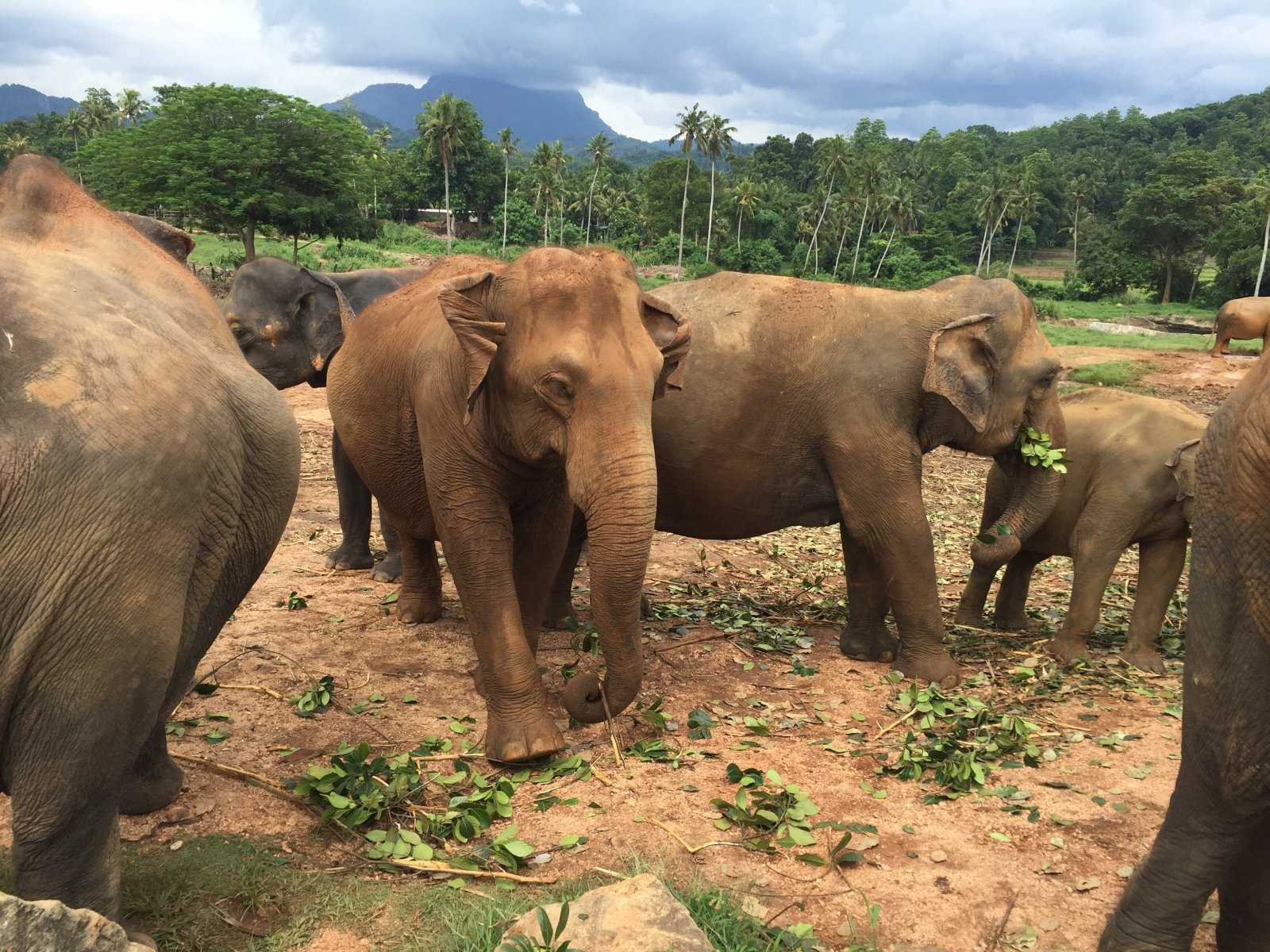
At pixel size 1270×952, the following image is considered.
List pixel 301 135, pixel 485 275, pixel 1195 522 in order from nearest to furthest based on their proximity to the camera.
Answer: pixel 1195 522 < pixel 485 275 < pixel 301 135

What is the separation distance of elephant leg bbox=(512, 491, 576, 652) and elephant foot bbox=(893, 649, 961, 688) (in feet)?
7.67

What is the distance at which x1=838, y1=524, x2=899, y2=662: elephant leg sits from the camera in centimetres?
666

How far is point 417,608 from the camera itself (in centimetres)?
680

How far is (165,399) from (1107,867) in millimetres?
3699

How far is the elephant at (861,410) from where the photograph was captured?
20.1 ft

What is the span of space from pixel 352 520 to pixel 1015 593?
4.94 m

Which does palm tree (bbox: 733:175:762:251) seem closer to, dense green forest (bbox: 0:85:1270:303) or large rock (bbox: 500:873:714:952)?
dense green forest (bbox: 0:85:1270:303)

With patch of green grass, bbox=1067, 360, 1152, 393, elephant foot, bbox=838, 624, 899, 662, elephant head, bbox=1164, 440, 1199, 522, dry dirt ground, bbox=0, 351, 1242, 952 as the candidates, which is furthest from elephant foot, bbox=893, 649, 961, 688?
patch of green grass, bbox=1067, 360, 1152, 393

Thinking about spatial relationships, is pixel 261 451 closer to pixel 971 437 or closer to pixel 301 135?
pixel 971 437

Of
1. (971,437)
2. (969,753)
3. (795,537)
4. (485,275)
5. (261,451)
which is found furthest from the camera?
(795,537)

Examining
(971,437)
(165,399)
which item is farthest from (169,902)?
(971,437)

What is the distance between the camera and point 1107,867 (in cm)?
404

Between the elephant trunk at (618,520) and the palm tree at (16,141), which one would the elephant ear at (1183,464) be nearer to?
the elephant trunk at (618,520)

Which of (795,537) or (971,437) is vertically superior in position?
(971,437)
